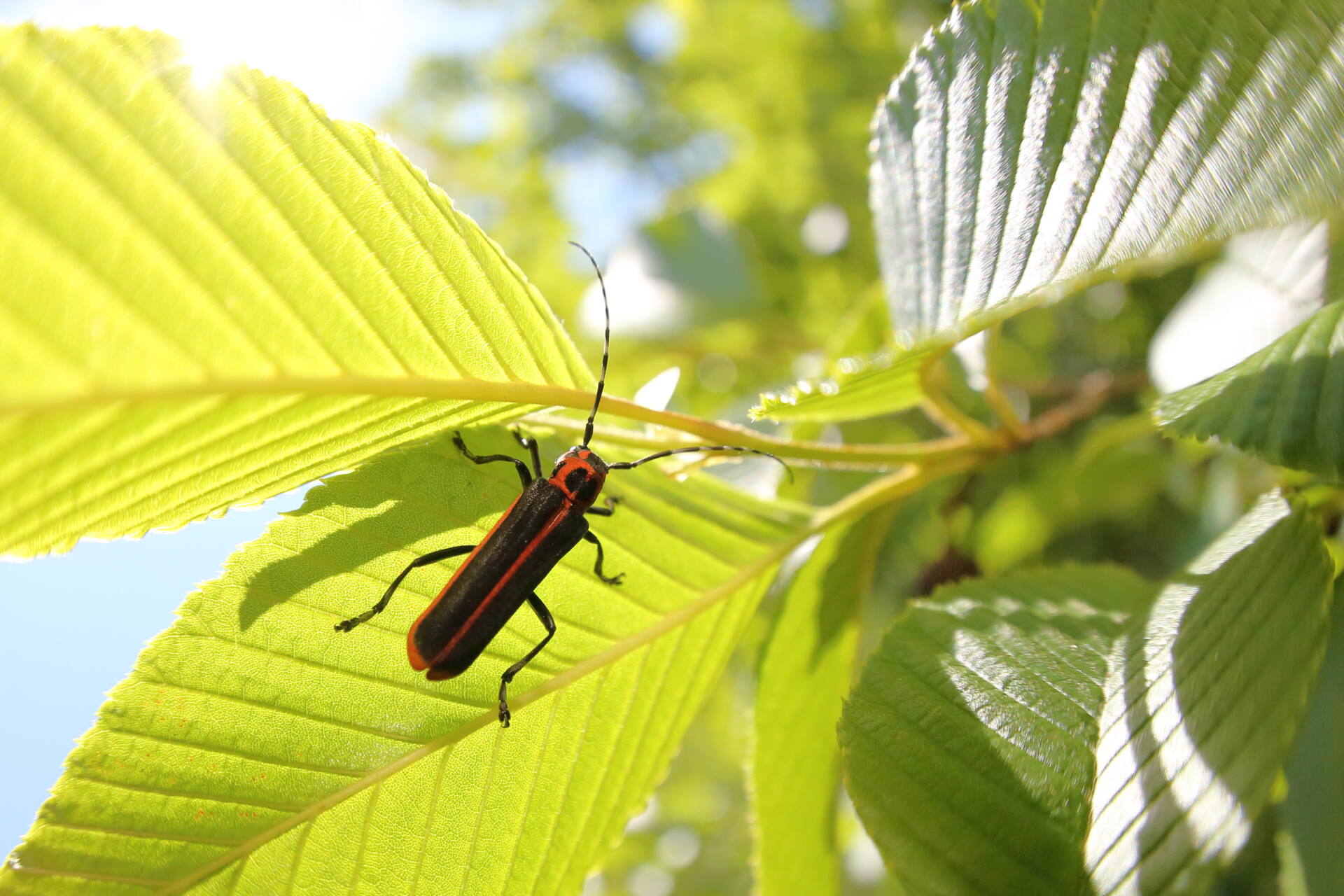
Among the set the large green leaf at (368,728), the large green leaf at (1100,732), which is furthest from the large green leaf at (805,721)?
the large green leaf at (1100,732)

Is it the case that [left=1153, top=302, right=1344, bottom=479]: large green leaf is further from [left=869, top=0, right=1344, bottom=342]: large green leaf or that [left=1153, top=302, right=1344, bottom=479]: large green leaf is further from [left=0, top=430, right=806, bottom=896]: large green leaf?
[left=0, top=430, right=806, bottom=896]: large green leaf

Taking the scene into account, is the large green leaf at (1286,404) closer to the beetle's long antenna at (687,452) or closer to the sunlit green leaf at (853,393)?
the sunlit green leaf at (853,393)

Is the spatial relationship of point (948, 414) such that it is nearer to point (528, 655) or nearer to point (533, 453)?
point (533, 453)

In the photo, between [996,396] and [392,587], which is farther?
[996,396]

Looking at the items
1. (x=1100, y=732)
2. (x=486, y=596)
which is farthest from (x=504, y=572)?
(x=1100, y=732)

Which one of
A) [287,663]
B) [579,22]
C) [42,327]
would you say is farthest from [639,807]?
[579,22]
